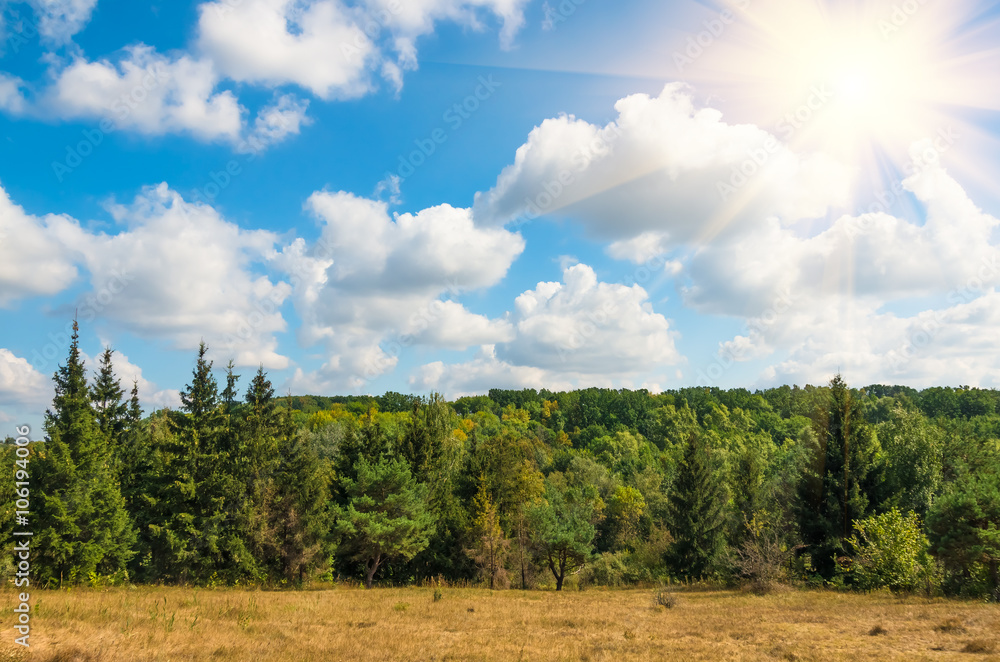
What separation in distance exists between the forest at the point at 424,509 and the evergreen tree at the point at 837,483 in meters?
0.11

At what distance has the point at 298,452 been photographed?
35562mm

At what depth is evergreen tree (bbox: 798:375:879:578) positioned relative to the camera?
32.6m

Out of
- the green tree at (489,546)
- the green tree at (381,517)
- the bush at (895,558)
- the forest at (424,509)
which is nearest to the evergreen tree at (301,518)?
the forest at (424,509)

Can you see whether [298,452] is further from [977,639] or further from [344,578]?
[977,639]

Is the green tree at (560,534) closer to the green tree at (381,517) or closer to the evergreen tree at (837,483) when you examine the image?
the green tree at (381,517)

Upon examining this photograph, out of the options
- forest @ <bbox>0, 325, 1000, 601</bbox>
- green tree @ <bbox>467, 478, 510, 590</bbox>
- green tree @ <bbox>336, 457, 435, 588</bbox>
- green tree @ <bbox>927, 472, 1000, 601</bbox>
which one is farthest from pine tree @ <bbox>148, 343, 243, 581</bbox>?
green tree @ <bbox>927, 472, 1000, 601</bbox>

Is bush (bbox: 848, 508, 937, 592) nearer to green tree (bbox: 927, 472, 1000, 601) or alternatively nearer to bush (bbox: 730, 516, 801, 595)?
green tree (bbox: 927, 472, 1000, 601)

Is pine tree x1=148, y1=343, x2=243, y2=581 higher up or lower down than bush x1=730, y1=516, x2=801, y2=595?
higher up

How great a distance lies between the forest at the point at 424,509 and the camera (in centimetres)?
2559

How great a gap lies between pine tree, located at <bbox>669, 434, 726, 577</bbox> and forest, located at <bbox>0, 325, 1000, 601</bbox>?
0.11 meters

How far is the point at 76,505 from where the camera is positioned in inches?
1031

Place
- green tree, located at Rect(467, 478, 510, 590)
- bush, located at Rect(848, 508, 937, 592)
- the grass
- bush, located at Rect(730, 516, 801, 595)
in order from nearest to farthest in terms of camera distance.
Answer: the grass
bush, located at Rect(848, 508, 937, 592)
bush, located at Rect(730, 516, 801, 595)
green tree, located at Rect(467, 478, 510, 590)

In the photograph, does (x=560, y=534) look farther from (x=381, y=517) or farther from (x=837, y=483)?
(x=837, y=483)

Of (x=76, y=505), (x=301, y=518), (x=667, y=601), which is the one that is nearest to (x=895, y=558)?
(x=667, y=601)
